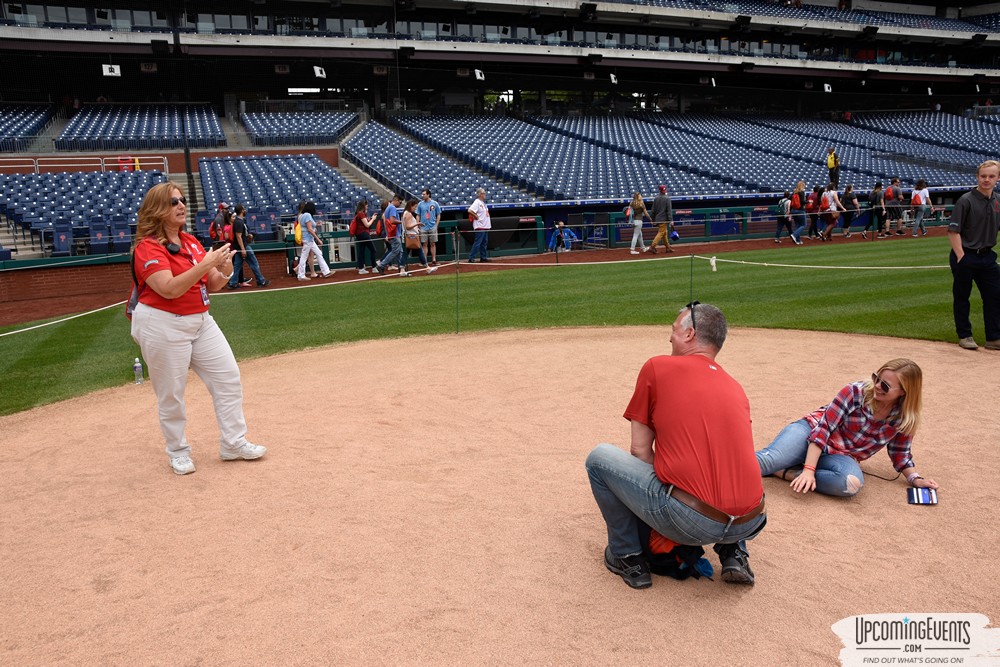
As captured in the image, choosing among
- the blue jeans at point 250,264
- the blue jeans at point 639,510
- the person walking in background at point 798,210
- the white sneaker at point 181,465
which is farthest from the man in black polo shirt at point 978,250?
the person walking in background at point 798,210

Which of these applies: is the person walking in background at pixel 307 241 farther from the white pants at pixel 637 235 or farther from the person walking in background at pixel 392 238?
the white pants at pixel 637 235

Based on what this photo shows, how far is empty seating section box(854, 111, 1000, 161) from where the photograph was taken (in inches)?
1875

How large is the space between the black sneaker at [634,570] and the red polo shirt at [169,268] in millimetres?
3785

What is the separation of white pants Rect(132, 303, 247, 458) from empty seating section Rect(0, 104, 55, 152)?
100.0ft

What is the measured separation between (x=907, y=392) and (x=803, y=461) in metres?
1.01

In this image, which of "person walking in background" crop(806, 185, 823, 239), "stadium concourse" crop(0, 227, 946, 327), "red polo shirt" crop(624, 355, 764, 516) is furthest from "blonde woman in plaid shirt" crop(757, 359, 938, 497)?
"person walking in background" crop(806, 185, 823, 239)

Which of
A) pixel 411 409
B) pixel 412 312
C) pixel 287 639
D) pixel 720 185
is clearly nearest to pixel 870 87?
pixel 720 185

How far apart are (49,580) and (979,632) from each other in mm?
5339

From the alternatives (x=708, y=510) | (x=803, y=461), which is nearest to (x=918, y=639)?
(x=708, y=510)

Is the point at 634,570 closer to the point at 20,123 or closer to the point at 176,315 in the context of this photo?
the point at 176,315

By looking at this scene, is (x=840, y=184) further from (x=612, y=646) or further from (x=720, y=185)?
(x=612, y=646)

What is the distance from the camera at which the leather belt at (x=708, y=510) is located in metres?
3.78

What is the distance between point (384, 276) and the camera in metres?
19.0

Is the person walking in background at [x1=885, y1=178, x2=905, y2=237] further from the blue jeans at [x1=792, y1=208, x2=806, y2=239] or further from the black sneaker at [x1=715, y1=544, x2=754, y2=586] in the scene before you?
the black sneaker at [x1=715, y1=544, x2=754, y2=586]
